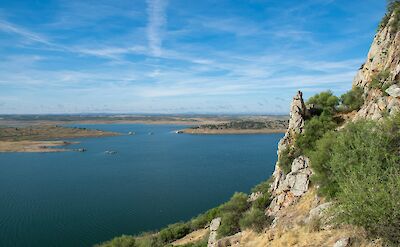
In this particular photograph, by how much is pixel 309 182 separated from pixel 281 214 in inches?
105

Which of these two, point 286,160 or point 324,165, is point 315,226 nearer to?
point 324,165

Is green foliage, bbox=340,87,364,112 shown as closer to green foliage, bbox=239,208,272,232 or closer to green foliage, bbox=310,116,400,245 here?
green foliage, bbox=310,116,400,245

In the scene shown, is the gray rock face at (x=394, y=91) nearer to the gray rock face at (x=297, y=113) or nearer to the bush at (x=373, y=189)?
the bush at (x=373, y=189)

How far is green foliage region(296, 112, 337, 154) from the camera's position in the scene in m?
24.4

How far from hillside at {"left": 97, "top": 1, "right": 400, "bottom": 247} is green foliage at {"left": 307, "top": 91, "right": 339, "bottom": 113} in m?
0.08

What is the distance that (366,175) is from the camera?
43.7 feet

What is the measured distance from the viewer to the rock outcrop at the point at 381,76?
21.2 m

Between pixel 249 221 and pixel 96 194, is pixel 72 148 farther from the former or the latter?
pixel 249 221

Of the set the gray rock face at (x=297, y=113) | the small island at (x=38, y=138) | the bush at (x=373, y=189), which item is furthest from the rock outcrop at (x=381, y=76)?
the small island at (x=38, y=138)

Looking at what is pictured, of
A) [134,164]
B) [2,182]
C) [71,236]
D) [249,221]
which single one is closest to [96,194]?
[71,236]

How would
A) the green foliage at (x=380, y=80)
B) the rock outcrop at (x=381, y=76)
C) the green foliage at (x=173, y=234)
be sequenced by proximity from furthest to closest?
the green foliage at (x=173, y=234), the green foliage at (x=380, y=80), the rock outcrop at (x=381, y=76)

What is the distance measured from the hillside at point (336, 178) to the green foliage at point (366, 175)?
0.09 feet

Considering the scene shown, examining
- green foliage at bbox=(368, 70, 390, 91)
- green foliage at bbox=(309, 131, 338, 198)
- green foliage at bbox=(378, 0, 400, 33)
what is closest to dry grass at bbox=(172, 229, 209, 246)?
green foliage at bbox=(309, 131, 338, 198)

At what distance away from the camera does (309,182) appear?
22.2 meters
